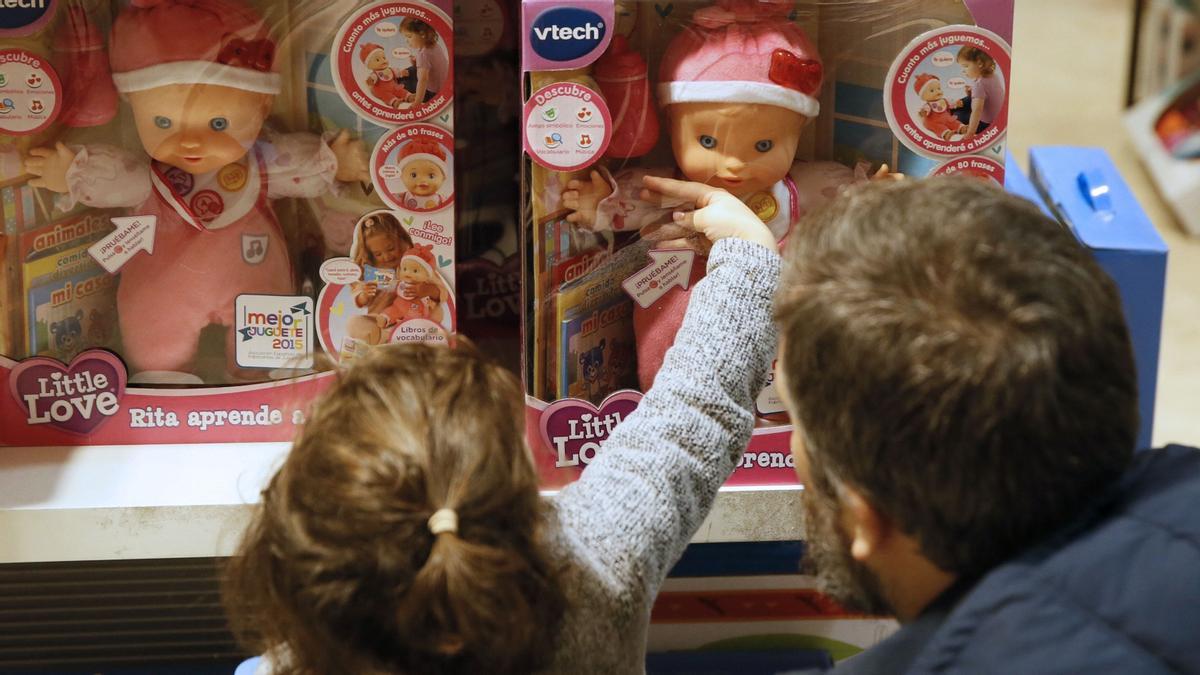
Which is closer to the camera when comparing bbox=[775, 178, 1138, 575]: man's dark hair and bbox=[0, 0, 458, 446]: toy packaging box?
bbox=[775, 178, 1138, 575]: man's dark hair

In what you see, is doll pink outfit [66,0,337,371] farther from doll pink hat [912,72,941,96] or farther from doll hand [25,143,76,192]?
doll pink hat [912,72,941,96]

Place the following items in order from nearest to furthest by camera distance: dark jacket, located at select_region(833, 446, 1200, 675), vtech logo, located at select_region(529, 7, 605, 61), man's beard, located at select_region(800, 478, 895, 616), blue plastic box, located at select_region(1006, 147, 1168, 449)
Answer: dark jacket, located at select_region(833, 446, 1200, 675) → man's beard, located at select_region(800, 478, 895, 616) → vtech logo, located at select_region(529, 7, 605, 61) → blue plastic box, located at select_region(1006, 147, 1168, 449)

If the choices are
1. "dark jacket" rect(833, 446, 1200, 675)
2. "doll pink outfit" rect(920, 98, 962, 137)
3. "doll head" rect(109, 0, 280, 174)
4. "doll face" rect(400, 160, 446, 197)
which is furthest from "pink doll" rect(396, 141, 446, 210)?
"dark jacket" rect(833, 446, 1200, 675)

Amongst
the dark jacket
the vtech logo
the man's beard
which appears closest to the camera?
the dark jacket

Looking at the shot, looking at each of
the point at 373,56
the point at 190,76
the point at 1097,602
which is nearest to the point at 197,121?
the point at 190,76

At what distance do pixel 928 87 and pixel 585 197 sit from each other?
0.24 metres

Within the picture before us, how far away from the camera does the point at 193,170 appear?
2.92ft

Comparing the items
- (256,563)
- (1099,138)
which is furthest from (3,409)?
(1099,138)

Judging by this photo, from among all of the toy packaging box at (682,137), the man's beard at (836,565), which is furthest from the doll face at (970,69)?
the man's beard at (836,565)

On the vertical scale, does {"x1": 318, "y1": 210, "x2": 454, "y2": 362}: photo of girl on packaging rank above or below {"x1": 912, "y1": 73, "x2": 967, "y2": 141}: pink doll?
below

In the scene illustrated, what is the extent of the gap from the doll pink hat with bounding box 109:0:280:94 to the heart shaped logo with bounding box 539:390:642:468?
1.01 ft

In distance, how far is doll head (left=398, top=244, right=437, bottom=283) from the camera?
34.8 inches

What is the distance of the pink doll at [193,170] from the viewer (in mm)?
857

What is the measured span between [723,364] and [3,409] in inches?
19.9
